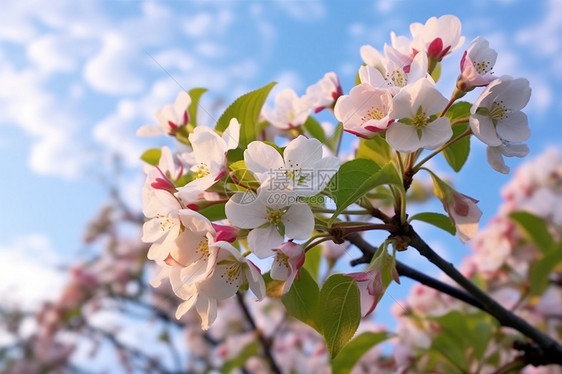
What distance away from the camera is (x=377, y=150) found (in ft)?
2.63

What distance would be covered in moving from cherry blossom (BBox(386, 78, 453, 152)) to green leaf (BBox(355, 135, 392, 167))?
5.6 inches

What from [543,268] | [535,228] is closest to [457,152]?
[543,268]

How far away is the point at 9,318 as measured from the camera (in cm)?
417

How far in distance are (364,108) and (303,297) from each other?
10.0 inches

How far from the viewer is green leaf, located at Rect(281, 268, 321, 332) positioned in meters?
0.69

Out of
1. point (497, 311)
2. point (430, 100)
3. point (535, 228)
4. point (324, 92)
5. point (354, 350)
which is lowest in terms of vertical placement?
point (354, 350)

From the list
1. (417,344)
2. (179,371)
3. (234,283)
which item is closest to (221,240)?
(234,283)

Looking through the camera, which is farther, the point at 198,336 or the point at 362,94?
the point at 198,336

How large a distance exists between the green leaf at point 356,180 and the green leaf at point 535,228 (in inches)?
41.6

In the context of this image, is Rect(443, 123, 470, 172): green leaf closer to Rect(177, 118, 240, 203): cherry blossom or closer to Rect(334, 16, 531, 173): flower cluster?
Rect(334, 16, 531, 173): flower cluster

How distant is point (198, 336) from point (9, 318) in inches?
64.0

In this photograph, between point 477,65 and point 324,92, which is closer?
point 477,65

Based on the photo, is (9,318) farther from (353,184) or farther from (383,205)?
(353,184)

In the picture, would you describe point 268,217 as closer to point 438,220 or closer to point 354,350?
point 438,220
